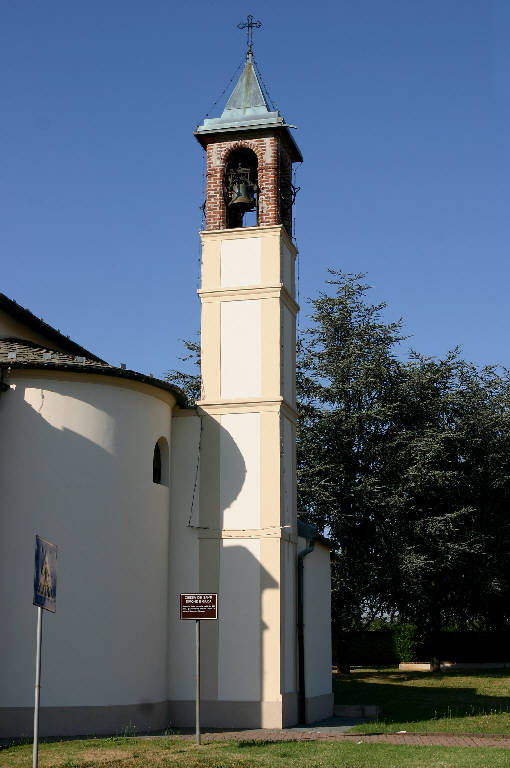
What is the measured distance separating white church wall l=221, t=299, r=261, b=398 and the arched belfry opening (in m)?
2.02

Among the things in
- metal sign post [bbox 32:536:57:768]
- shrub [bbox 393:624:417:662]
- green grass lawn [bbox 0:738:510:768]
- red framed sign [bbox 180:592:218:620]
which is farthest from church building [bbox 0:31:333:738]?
shrub [bbox 393:624:417:662]

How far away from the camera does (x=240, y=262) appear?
1842 cm

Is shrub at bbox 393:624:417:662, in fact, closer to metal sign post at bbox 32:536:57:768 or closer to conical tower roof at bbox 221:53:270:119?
conical tower roof at bbox 221:53:270:119

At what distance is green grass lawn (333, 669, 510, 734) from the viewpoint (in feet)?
53.9

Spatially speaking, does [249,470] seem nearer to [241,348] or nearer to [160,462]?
[160,462]

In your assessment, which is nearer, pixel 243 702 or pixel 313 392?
pixel 243 702

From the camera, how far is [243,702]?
16.3 meters

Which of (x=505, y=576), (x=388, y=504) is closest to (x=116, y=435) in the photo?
(x=388, y=504)

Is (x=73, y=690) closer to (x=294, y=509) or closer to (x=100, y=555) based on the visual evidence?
(x=100, y=555)

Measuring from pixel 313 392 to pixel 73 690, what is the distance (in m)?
19.2

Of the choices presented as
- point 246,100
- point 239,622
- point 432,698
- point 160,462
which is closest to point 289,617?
point 239,622

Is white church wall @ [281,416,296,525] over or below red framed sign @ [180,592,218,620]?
over

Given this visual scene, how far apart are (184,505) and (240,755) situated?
5888 millimetres

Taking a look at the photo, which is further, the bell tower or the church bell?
the church bell
